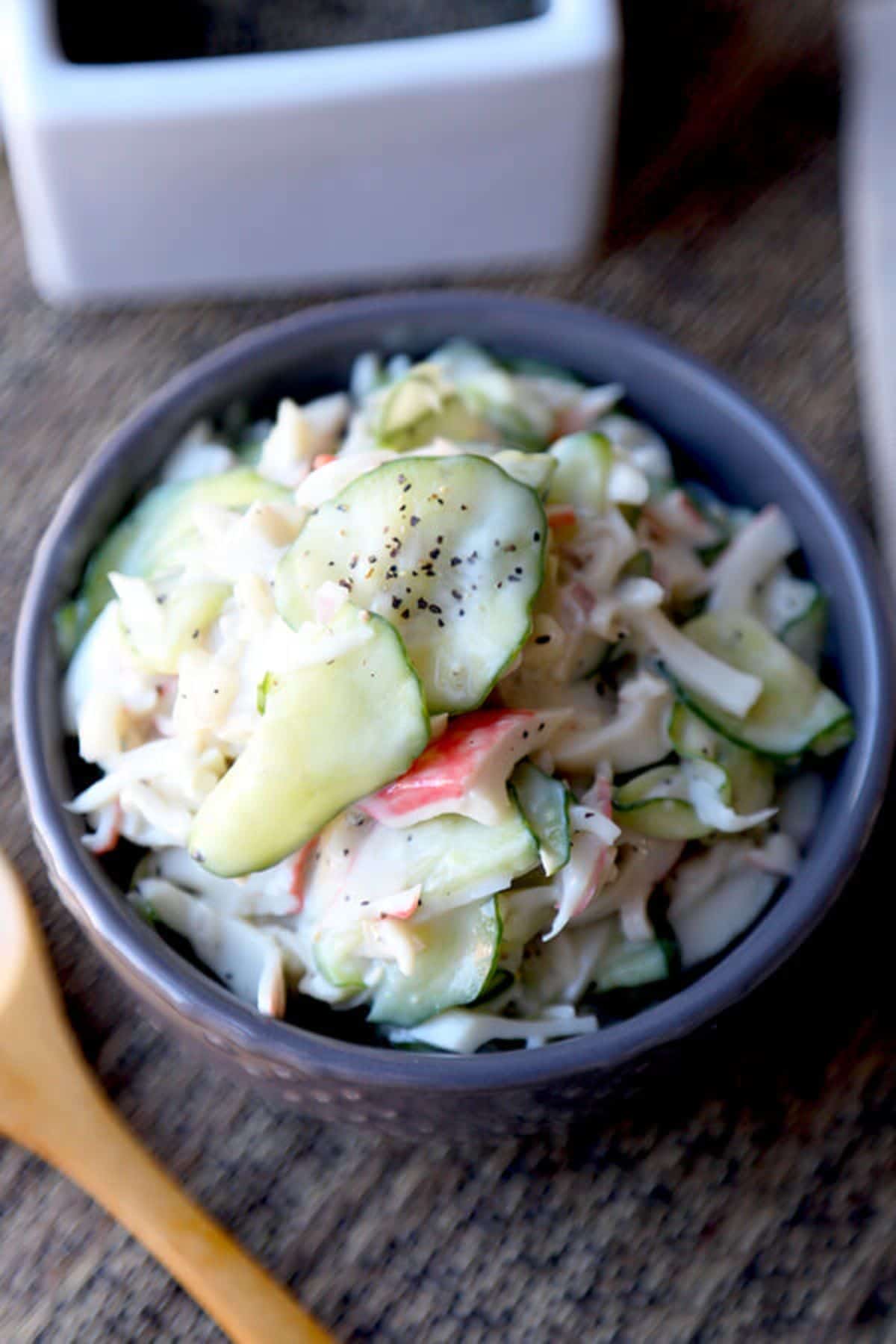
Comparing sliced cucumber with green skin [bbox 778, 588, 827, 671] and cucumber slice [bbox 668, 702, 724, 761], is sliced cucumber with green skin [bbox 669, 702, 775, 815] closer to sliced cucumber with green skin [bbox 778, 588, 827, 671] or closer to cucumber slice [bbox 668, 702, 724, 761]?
cucumber slice [bbox 668, 702, 724, 761]

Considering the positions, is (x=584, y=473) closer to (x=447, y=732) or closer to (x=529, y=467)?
(x=529, y=467)

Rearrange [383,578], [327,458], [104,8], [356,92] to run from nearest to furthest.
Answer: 1. [383,578]
2. [327,458]
3. [356,92]
4. [104,8]

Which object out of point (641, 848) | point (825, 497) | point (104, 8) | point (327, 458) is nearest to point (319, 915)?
point (641, 848)

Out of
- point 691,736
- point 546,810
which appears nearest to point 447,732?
point 546,810

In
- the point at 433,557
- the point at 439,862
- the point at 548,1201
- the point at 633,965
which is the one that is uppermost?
the point at 433,557

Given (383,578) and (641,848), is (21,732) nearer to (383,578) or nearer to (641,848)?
(383,578)

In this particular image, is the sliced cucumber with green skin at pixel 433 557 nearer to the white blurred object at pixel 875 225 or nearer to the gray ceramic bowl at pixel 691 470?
the gray ceramic bowl at pixel 691 470
